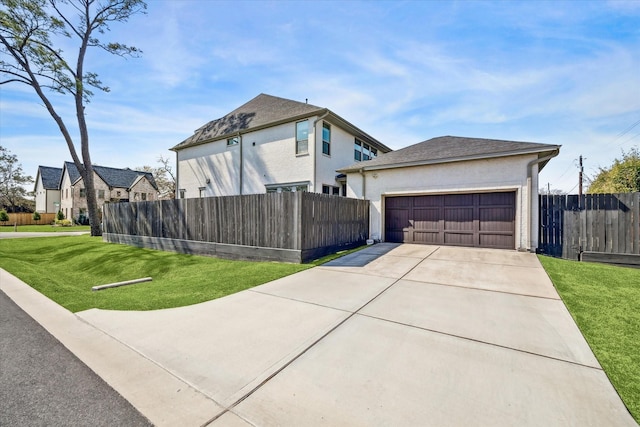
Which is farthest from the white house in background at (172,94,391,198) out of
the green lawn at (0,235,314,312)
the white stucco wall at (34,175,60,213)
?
the white stucco wall at (34,175,60,213)

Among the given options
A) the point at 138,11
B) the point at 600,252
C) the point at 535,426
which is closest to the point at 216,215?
the point at 535,426

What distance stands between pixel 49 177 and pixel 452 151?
55128 mm

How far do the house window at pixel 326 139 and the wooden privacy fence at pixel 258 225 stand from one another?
11.8 ft

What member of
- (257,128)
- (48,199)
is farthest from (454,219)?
(48,199)

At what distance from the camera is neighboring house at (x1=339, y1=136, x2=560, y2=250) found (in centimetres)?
851

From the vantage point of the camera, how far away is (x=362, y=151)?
52.7 ft

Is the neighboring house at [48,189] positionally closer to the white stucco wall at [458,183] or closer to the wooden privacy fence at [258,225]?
the wooden privacy fence at [258,225]

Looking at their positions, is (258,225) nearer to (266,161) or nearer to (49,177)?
(266,161)

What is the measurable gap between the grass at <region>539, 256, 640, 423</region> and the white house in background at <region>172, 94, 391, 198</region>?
30.0 ft

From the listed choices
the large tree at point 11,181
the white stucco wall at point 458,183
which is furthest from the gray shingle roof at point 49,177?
the white stucco wall at point 458,183

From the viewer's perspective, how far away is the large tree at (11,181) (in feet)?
128

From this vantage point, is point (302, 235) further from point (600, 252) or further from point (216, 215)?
point (600, 252)

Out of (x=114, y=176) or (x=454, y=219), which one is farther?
(x=114, y=176)

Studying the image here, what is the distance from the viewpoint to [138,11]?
16.5m
